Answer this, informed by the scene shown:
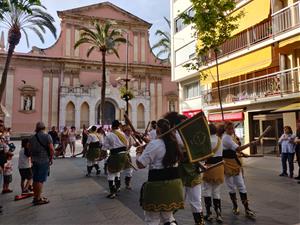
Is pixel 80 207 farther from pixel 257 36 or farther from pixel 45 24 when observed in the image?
pixel 45 24

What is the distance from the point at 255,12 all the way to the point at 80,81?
2743 centimetres

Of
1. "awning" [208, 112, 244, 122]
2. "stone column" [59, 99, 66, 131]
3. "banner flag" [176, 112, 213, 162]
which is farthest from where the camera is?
"stone column" [59, 99, 66, 131]

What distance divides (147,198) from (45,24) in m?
28.2

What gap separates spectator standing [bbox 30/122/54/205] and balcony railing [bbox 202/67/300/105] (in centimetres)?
1244

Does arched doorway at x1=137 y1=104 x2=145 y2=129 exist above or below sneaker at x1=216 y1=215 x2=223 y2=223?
above

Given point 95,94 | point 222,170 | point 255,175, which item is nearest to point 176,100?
point 95,94

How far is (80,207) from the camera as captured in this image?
6.73 m

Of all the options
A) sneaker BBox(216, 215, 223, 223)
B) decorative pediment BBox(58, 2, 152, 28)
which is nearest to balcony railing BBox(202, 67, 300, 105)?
sneaker BBox(216, 215, 223, 223)

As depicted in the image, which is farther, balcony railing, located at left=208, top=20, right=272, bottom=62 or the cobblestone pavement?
balcony railing, located at left=208, top=20, right=272, bottom=62

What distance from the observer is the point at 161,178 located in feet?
12.8

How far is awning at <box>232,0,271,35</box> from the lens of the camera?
55.4 feet

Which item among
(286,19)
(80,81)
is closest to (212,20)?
(286,19)

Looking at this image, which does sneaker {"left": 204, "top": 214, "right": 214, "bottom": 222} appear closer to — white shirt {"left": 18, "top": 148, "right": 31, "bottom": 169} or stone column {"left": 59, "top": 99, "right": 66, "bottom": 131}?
white shirt {"left": 18, "top": 148, "right": 31, "bottom": 169}

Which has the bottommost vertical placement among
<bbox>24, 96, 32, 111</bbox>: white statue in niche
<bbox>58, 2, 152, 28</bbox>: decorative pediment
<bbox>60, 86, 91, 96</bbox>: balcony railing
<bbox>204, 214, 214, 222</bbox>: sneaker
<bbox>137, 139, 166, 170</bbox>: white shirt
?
<bbox>204, 214, 214, 222</bbox>: sneaker
